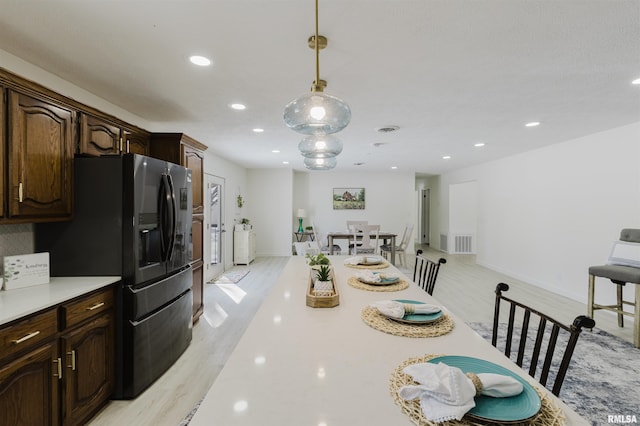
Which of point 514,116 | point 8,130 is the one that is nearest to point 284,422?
point 8,130

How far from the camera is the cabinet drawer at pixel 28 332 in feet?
4.72

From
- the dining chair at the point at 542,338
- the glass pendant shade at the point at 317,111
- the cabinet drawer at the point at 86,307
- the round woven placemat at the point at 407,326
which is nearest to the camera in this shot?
the dining chair at the point at 542,338

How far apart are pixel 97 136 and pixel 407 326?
272cm

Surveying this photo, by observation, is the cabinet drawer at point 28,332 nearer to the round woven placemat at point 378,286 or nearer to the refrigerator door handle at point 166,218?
the refrigerator door handle at point 166,218

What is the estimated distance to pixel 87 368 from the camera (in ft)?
6.44

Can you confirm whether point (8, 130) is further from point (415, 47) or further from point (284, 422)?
point (415, 47)

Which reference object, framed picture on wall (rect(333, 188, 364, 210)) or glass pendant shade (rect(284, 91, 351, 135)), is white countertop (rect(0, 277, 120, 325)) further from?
framed picture on wall (rect(333, 188, 364, 210))

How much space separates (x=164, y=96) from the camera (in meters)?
2.79

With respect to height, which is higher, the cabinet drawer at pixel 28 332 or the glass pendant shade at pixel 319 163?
the glass pendant shade at pixel 319 163

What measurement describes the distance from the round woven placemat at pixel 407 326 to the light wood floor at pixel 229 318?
62.4 inches

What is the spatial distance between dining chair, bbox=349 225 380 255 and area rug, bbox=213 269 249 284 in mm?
2321

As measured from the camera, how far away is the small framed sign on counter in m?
1.86

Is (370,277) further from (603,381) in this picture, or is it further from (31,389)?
(603,381)

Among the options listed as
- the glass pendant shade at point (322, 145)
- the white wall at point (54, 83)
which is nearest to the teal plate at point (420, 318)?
the glass pendant shade at point (322, 145)
